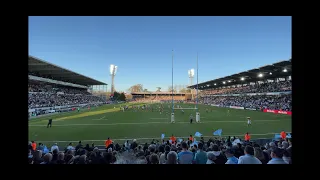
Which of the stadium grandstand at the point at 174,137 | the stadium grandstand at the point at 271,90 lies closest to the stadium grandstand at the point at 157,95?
the stadium grandstand at the point at 174,137

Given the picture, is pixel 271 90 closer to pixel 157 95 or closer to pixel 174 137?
pixel 174 137

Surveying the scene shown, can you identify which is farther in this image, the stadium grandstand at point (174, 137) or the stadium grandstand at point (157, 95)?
the stadium grandstand at point (157, 95)

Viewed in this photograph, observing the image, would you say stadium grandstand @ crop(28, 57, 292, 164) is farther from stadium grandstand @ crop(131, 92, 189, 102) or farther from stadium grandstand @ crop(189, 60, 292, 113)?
stadium grandstand @ crop(131, 92, 189, 102)

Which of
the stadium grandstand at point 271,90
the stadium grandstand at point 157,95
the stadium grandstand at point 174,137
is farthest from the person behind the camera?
the stadium grandstand at point 157,95

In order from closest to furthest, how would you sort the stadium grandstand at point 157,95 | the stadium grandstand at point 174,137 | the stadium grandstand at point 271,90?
the stadium grandstand at point 174,137 < the stadium grandstand at point 271,90 < the stadium grandstand at point 157,95

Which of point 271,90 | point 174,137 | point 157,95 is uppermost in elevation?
point 271,90

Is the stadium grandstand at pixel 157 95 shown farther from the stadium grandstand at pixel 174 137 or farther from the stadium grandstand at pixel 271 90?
the stadium grandstand at pixel 271 90

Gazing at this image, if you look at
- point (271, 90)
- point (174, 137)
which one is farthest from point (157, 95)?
point (174, 137)

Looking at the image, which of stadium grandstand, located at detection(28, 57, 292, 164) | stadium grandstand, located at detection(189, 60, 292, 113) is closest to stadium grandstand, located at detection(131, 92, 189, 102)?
stadium grandstand, located at detection(28, 57, 292, 164)

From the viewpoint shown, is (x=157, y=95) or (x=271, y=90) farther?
(x=157, y=95)

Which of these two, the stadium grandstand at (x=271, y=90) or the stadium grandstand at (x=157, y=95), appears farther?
the stadium grandstand at (x=157, y=95)
